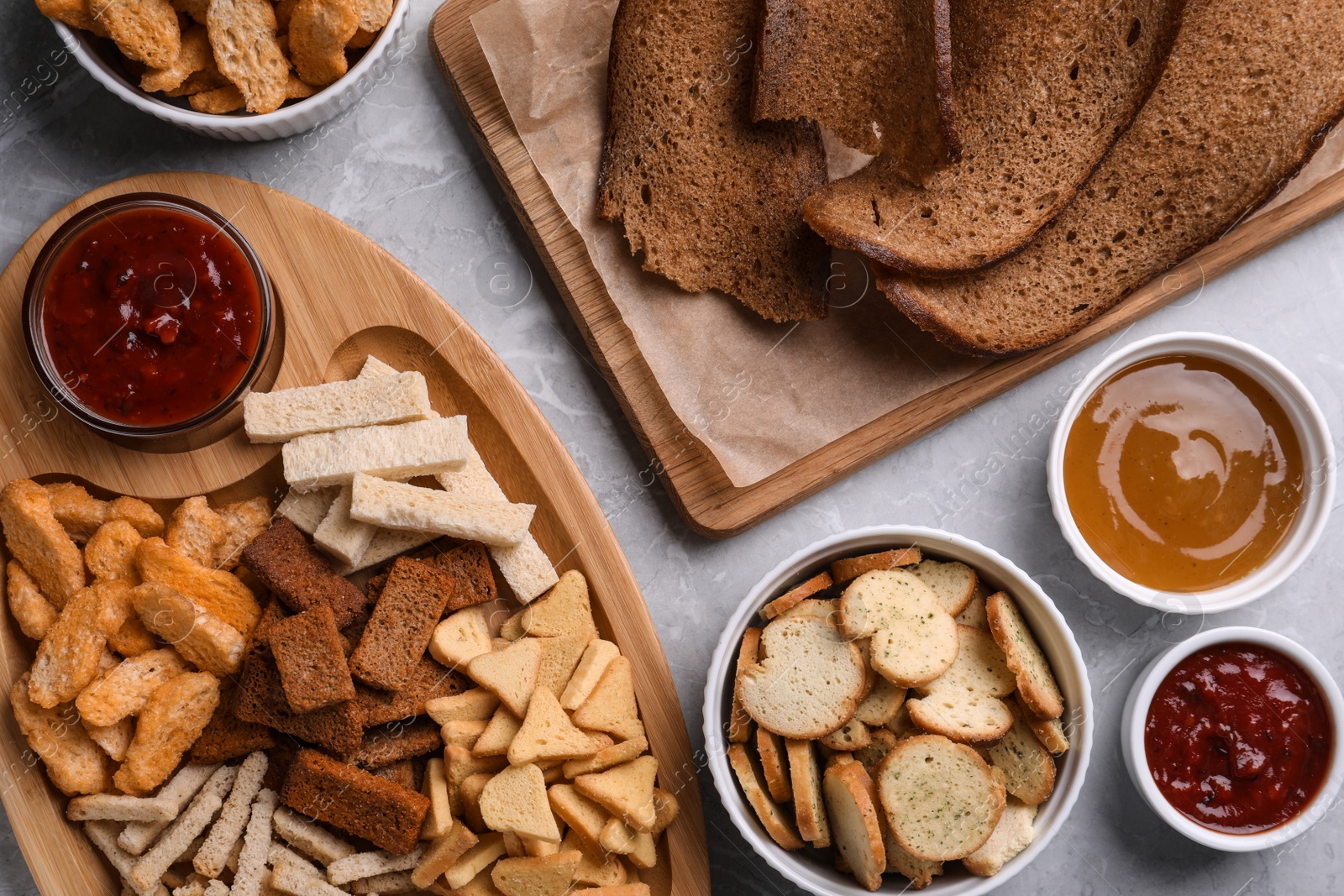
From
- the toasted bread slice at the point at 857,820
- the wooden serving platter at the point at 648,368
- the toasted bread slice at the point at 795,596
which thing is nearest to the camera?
the toasted bread slice at the point at 857,820

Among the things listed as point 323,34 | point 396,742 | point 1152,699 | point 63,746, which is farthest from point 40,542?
point 1152,699

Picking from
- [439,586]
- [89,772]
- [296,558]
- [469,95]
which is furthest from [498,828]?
[469,95]

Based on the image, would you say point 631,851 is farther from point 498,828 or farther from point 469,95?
point 469,95

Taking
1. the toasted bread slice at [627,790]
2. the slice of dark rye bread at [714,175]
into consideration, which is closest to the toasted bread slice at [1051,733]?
the toasted bread slice at [627,790]

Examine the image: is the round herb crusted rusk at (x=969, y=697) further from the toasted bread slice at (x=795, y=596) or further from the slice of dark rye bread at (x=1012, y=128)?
the slice of dark rye bread at (x=1012, y=128)

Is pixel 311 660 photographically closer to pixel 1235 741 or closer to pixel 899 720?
pixel 899 720

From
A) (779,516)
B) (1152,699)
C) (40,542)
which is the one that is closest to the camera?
(40,542)
